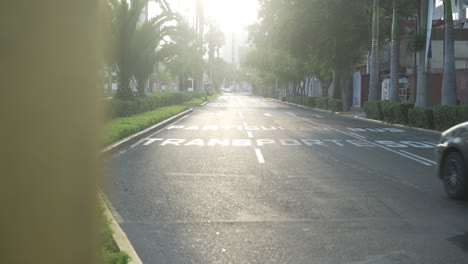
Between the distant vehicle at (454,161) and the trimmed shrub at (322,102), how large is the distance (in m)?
34.6

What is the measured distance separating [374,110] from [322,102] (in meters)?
15.8

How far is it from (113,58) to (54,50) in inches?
785

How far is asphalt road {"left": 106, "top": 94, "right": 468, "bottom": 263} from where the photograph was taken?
5.07 metres

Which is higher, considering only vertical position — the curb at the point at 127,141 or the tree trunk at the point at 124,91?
the tree trunk at the point at 124,91

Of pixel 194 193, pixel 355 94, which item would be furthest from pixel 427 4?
pixel 355 94

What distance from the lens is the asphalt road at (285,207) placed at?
507cm

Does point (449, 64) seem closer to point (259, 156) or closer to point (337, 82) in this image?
point (259, 156)

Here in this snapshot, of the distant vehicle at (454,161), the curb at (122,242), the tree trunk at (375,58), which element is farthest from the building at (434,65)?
the curb at (122,242)

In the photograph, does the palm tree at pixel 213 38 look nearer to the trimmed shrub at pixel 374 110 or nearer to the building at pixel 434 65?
the building at pixel 434 65

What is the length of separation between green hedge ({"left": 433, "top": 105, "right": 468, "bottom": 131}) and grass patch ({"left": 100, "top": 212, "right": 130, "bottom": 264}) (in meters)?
16.0

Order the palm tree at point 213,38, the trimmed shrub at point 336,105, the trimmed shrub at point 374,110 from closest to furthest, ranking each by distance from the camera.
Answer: the trimmed shrub at point 374,110 < the trimmed shrub at point 336,105 < the palm tree at point 213,38

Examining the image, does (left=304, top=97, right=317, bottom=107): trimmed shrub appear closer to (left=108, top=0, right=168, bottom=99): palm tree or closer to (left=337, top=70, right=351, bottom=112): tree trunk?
(left=337, top=70, right=351, bottom=112): tree trunk

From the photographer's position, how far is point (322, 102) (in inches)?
1725

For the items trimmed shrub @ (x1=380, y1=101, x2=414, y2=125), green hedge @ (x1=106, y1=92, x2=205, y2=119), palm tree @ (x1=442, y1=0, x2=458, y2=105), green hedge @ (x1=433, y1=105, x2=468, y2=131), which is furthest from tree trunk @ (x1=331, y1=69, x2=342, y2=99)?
green hedge @ (x1=433, y1=105, x2=468, y2=131)
